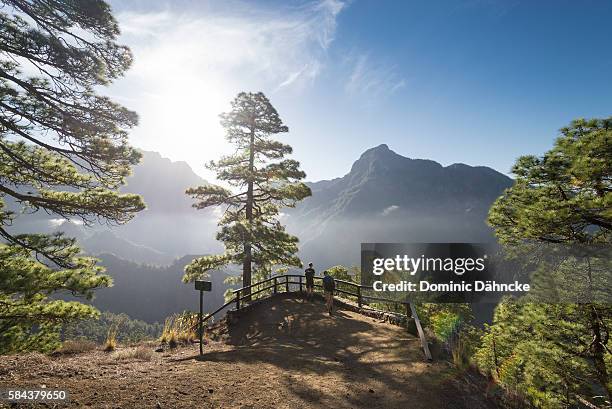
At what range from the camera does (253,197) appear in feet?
66.2

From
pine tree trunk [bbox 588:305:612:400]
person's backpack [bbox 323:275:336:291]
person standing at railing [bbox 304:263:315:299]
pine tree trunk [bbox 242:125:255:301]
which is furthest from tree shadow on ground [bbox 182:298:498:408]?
pine tree trunk [bbox 588:305:612:400]

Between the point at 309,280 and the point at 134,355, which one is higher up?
the point at 309,280

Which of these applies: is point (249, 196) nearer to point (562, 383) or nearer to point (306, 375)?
point (306, 375)

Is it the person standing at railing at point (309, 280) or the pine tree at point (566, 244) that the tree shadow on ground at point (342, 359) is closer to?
the person standing at railing at point (309, 280)

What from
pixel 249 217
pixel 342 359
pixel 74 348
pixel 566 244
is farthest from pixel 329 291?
pixel 566 244

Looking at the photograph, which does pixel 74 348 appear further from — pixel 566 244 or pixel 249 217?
pixel 566 244

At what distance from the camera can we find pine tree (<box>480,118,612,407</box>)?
1259cm

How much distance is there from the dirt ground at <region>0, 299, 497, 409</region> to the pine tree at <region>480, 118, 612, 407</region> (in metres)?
7.98

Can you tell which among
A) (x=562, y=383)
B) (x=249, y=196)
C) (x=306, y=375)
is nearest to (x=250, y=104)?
(x=249, y=196)

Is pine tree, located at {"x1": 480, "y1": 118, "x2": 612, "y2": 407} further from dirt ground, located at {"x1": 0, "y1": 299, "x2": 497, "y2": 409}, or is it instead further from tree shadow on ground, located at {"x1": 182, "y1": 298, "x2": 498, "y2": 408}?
dirt ground, located at {"x1": 0, "y1": 299, "x2": 497, "y2": 409}

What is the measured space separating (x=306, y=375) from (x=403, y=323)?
599cm

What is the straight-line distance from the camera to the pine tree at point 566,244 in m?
12.6

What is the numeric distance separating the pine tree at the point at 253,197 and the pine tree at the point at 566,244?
37.6ft

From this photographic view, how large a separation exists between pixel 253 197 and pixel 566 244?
16475 mm
